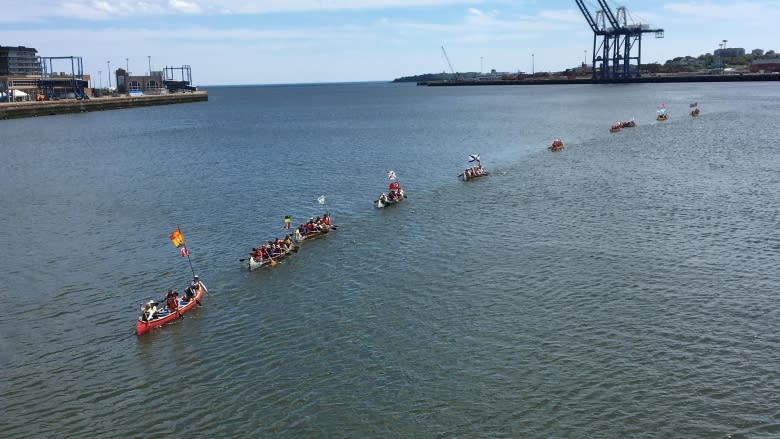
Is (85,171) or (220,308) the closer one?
(220,308)

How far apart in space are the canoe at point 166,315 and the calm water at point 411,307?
1.89 feet

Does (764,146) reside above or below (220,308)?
above

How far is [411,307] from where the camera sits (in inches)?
1342

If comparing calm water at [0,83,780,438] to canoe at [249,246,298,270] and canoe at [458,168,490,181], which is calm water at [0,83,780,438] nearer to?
canoe at [249,246,298,270]

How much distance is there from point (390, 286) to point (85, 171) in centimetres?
6113


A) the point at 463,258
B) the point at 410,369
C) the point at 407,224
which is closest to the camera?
the point at 410,369

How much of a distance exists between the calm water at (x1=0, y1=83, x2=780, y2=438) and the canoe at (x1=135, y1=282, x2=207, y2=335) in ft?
1.89

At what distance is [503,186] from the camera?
66188mm

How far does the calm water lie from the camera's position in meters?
→ 24.4

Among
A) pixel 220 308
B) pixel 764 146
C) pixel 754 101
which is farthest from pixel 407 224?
pixel 754 101

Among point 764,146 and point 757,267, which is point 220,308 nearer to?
point 757,267

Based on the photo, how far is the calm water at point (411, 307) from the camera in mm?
24438

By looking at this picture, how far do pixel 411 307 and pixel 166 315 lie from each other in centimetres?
1299

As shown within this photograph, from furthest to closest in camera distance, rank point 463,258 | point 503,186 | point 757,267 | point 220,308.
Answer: point 503,186
point 463,258
point 757,267
point 220,308
